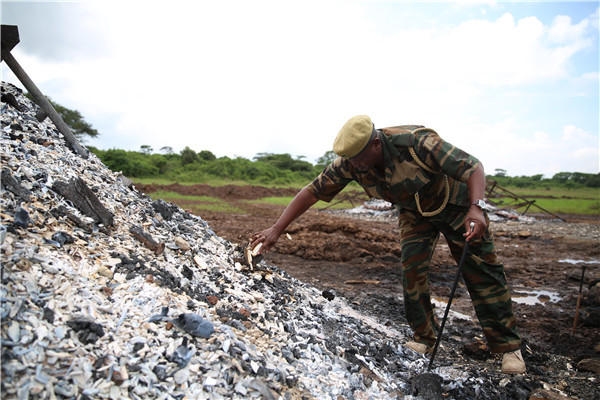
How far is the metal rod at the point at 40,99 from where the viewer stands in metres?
3.15

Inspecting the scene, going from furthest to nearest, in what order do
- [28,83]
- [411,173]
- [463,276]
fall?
[28,83] → [463,276] → [411,173]

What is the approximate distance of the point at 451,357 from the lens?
2.83 m

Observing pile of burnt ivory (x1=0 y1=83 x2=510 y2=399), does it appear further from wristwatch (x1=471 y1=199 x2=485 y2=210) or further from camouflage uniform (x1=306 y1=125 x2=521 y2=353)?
wristwatch (x1=471 y1=199 x2=485 y2=210)

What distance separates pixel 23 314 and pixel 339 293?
3170 mm

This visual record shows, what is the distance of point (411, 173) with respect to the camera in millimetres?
2475

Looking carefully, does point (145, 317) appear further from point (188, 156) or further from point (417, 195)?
point (188, 156)

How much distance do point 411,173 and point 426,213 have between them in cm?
33

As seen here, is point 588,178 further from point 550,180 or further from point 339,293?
point 339,293

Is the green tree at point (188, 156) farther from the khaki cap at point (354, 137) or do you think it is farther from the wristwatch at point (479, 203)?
the wristwatch at point (479, 203)

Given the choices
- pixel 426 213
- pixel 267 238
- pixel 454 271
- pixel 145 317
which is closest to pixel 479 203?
pixel 426 213

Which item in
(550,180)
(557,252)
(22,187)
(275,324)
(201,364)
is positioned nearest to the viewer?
(201,364)

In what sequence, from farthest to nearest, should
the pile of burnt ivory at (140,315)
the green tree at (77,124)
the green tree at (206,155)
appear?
the green tree at (206,155), the green tree at (77,124), the pile of burnt ivory at (140,315)

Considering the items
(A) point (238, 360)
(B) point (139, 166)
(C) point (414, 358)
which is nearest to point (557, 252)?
(C) point (414, 358)

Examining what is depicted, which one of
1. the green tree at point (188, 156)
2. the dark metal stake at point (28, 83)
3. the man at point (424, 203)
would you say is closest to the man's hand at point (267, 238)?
the man at point (424, 203)
